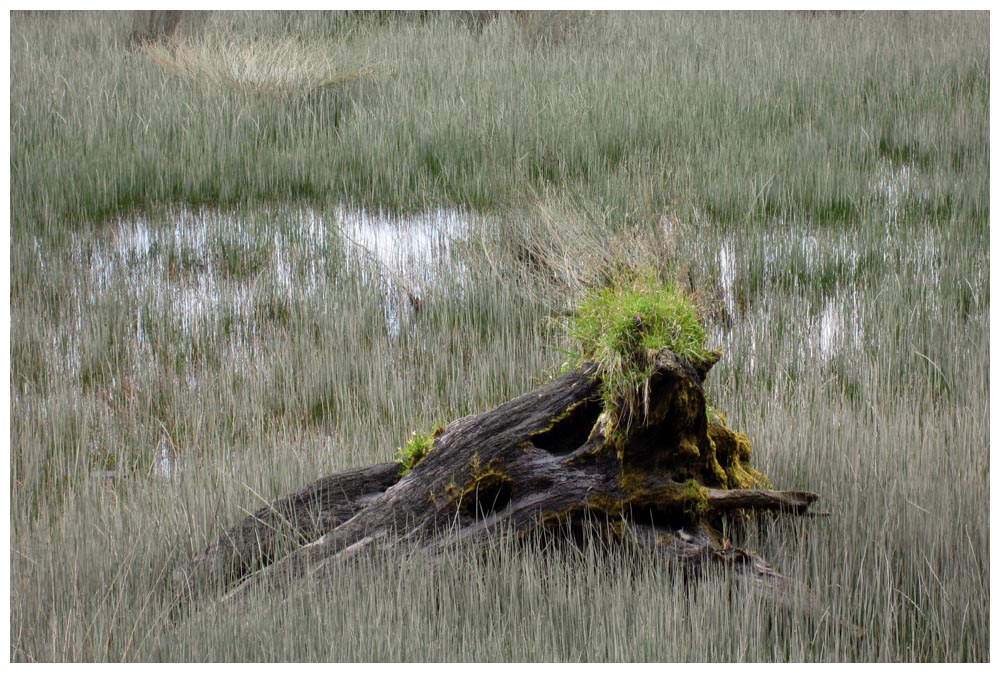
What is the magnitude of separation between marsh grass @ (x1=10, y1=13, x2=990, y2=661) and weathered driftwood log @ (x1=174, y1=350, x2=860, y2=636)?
8 cm

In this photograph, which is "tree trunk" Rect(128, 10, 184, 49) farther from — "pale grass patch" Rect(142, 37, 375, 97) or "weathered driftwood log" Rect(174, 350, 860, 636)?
"weathered driftwood log" Rect(174, 350, 860, 636)

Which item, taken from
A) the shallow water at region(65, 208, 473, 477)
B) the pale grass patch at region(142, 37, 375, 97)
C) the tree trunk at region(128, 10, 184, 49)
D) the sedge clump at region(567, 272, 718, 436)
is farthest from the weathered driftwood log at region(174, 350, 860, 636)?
the tree trunk at region(128, 10, 184, 49)

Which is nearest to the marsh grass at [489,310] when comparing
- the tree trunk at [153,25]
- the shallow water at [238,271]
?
the shallow water at [238,271]

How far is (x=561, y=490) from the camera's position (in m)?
2.29

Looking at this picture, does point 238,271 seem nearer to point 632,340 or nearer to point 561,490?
point 561,490

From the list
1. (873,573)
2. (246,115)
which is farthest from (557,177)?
(873,573)

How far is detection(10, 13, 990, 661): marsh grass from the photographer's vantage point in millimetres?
2148

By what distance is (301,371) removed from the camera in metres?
3.62

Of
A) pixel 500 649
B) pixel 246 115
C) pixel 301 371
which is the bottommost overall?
pixel 500 649

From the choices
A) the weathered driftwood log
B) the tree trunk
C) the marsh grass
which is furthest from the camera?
the tree trunk

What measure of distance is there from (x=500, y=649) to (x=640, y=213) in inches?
117

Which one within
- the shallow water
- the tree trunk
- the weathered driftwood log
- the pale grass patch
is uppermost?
the tree trunk

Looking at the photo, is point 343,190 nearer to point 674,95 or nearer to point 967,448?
point 674,95

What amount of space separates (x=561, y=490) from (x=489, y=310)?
1783mm
